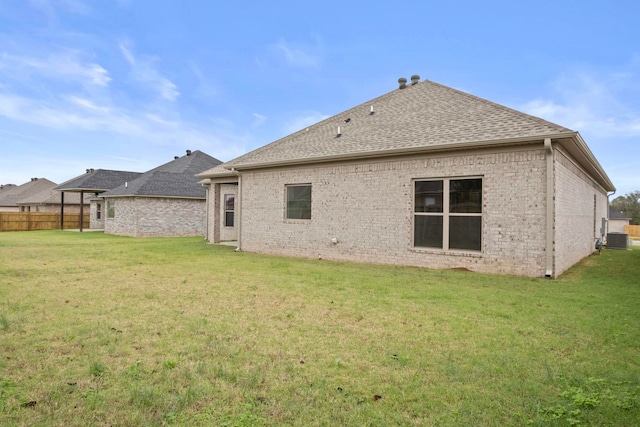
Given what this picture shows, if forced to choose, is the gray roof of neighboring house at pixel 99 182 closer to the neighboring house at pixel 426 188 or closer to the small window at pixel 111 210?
the small window at pixel 111 210

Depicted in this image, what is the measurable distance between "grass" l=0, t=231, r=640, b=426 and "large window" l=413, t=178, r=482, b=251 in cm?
206

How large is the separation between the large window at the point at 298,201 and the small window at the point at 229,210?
6232mm

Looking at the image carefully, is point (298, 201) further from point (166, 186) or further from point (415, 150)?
point (166, 186)

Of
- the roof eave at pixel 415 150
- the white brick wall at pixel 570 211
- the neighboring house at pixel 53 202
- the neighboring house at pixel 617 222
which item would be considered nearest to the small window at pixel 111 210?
the neighboring house at pixel 53 202

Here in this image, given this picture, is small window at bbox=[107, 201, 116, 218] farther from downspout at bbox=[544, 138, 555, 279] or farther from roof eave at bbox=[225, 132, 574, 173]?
downspout at bbox=[544, 138, 555, 279]

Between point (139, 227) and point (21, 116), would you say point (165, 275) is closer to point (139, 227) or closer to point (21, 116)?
point (139, 227)

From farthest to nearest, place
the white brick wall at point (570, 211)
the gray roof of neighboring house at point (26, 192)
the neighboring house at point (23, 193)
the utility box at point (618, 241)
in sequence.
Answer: the gray roof of neighboring house at point (26, 192), the neighboring house at point (23, 193), the utility box at point (618, 241), the white brick wall at point (570, 211)

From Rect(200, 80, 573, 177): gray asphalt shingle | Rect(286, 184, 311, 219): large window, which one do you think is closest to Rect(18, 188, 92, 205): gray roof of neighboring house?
Rect(200, 80, 573, 177): gray asphalt shingle

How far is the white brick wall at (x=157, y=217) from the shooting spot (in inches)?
864

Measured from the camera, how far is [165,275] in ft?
28.2

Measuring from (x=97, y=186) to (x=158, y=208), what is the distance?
30.0 ft

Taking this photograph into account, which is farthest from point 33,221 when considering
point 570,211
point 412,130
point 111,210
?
point 570,211

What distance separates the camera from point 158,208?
880 inches

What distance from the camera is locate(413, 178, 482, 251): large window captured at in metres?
A: 9.17
